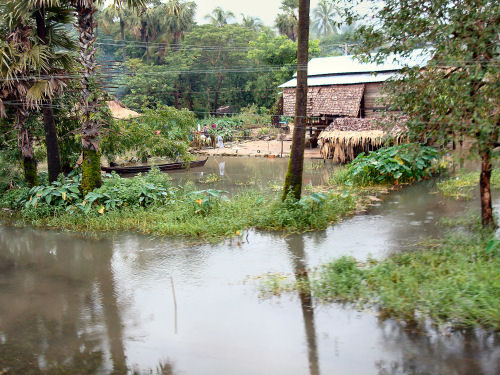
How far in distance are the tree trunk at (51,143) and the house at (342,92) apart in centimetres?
1385

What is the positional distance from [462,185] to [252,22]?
38027 mm

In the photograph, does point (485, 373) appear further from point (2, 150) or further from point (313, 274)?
point (2, 150)

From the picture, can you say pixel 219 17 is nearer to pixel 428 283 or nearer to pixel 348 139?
pixel 348 139

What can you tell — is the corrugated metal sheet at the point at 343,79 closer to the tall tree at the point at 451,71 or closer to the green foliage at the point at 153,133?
the green foliage at the point at 153,133

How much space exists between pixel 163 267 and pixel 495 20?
7.53 metres

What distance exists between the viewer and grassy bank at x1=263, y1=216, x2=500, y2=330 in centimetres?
615

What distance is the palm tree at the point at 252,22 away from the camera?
157 feet

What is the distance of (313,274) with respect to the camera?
28.2 feet

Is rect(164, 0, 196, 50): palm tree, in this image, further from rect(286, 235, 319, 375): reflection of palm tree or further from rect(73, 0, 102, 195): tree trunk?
rect(286, 235, 319, 375): reflection of palm tree

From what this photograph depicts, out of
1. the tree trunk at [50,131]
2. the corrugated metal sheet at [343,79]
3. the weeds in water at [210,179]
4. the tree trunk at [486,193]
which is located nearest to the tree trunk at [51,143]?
the tree trunk at [50,131]

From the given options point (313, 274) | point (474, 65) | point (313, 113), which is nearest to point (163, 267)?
point (313, 274)

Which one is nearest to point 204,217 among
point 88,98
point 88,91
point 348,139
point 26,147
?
point 88,98

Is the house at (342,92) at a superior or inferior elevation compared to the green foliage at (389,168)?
superior

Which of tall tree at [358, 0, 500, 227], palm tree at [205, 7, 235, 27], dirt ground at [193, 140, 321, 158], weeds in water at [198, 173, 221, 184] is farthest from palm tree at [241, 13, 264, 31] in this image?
tall tree at [358, 0, 500, 227]
